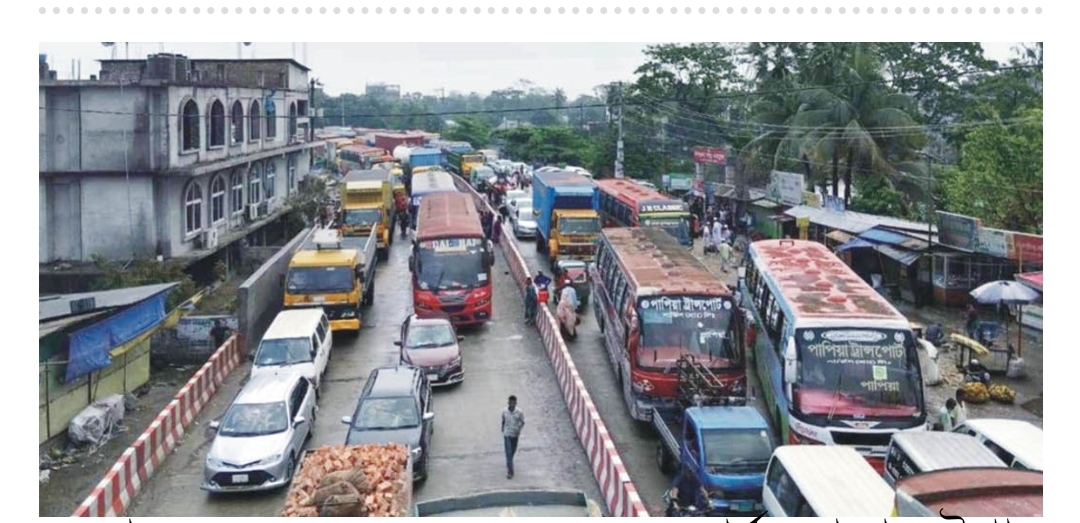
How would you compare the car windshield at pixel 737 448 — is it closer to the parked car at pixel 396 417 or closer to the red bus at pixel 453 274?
the parked car at pixel 396 417

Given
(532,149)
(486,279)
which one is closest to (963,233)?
(486,279)

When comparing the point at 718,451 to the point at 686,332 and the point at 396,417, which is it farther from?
the point at 396,417

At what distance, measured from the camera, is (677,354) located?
15.7m

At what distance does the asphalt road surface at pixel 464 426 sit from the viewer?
44.8ft

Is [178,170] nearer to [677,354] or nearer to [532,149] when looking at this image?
[677,354]

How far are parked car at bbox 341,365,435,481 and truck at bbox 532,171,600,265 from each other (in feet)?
43.3

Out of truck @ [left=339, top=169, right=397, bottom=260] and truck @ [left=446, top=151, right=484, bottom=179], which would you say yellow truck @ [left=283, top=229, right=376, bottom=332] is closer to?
truck @ [left=339, top=169, right=397, bottom=260]

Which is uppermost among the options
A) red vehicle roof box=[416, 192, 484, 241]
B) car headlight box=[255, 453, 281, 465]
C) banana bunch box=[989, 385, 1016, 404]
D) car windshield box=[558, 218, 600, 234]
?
red vehicle roof box=[416, 192, 484, 241]

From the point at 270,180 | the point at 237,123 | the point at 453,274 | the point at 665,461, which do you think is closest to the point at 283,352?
the point at 453,274

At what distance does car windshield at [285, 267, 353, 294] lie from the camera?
21.5 meters

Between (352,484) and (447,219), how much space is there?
1427cm

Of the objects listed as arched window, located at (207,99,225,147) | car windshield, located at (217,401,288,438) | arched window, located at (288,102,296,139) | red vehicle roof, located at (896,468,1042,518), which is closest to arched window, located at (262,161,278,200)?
arched window, located at (288,102,296,139)

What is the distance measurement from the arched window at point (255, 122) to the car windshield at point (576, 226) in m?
11.9

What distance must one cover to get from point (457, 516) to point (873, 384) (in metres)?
6.55
